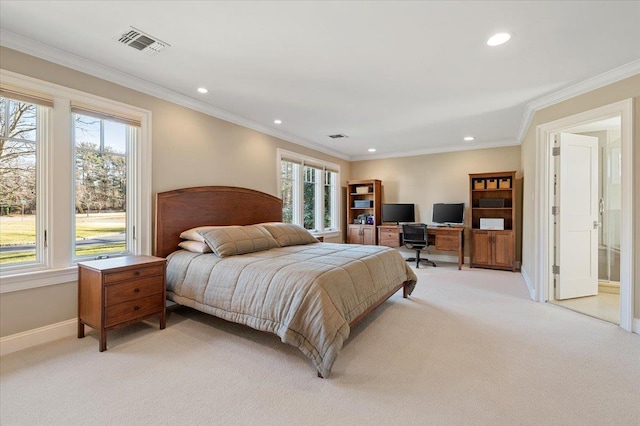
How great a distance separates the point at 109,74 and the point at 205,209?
1714 millimetres

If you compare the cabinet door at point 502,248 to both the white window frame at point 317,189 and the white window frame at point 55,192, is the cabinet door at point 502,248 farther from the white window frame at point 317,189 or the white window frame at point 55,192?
the white window frame at point 55,192

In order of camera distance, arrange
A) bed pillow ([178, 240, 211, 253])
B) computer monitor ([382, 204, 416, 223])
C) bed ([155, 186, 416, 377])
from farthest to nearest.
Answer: computer monitor ([382, 204, 416, 223]) → bed pillow ([178, 240, 211, 253]) → bed ([155, 186, 416, 377])

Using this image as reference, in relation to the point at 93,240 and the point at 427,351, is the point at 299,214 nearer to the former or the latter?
the point at 93,240

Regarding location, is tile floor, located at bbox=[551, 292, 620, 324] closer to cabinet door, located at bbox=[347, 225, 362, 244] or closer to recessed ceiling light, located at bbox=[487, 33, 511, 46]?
recessed ceiling light, located at bbox=[487, 33, 511, 46]

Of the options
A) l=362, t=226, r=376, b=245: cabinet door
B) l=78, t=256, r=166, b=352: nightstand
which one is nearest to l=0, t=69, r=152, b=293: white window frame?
l=78, t=256, r=166, b=352: nightstand

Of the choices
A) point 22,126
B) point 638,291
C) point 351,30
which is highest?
point 351,30

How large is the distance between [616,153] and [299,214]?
510cm

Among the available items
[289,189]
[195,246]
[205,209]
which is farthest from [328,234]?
[195,246]

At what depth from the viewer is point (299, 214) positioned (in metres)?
5.80

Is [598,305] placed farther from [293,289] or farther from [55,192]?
[55,192]

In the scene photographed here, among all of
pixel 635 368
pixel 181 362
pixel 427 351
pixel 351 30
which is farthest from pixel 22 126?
pixel 635 368

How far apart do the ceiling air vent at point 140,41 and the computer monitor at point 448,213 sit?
5.72m

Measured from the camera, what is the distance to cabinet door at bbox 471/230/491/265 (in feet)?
18.9

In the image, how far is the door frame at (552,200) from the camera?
111 inches
